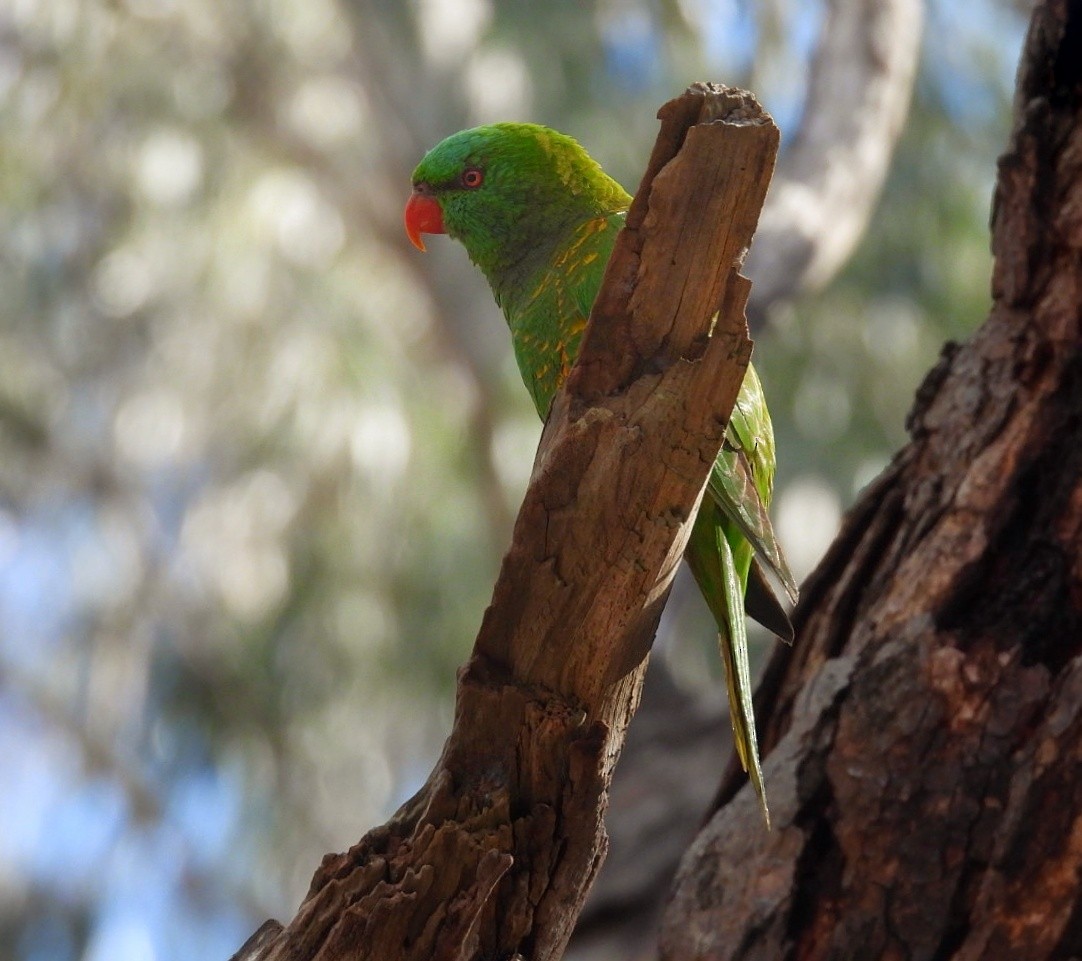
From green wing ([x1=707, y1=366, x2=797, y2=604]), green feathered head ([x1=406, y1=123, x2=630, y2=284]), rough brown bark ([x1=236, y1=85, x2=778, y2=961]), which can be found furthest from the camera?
green feathered head ([x1=406, y1=123, x2=630, y2=284])

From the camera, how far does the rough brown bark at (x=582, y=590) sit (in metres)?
1.56

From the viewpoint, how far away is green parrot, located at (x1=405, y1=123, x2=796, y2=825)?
2.15m

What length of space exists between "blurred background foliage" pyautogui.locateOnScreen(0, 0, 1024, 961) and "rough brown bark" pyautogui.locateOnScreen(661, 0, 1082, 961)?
4955 mm

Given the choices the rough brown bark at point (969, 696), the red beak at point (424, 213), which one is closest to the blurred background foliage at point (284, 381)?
the red beak at point (424, 213)

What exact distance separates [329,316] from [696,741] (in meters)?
4.30

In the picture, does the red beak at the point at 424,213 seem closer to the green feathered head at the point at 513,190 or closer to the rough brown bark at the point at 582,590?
the green feathered head at the point at 513,190

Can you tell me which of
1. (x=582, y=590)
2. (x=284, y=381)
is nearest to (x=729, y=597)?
(x=582, y=590)

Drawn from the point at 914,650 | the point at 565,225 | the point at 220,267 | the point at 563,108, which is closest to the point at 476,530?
the point at 220,267

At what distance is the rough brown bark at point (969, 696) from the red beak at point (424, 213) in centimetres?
139

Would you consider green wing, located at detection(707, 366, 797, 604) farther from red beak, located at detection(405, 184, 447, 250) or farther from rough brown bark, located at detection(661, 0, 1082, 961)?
red beak, located at detection(405, 184, 447, 250)

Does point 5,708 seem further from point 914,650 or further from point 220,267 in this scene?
point 914,650

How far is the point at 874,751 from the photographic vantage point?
2211mm

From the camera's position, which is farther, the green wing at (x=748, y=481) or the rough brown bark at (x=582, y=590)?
the green wing at (x=748, y=481)

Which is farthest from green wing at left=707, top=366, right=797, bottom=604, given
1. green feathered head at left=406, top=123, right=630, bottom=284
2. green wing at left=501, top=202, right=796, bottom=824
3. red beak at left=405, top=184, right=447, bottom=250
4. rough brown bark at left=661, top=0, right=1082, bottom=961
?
red beak at left=405, top=184, right=447, bottom=250
